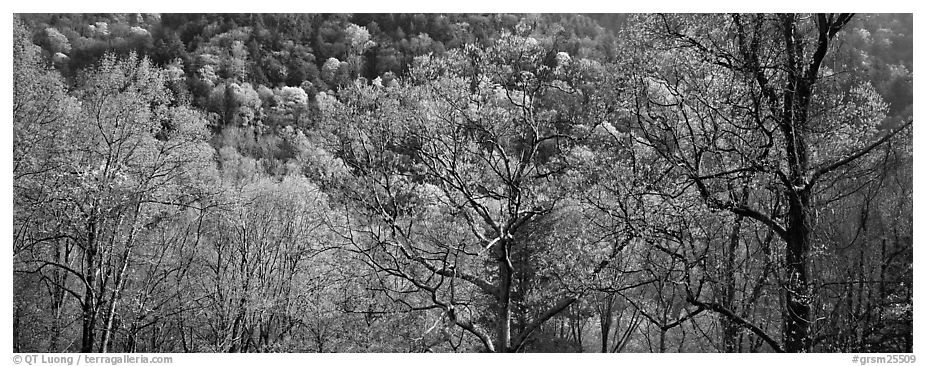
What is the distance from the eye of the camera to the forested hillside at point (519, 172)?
6.12m

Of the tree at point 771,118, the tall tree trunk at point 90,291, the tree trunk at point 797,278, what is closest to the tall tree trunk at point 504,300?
the tree at point 771,118

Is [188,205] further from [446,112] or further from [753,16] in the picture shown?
[753,16]

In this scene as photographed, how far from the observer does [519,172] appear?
26.9 ft

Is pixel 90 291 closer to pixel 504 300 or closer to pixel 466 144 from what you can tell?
pixel 466 144

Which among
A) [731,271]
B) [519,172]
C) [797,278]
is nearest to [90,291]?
[519,172]

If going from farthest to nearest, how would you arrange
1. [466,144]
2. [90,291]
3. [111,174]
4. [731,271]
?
[90,291]
[111,174]
[466,144]
[731,271]

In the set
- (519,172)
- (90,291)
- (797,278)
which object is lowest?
(90,291)

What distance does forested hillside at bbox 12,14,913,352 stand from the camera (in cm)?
612

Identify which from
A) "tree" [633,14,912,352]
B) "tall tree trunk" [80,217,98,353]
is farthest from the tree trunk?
"tall tree trunk" [80,217,98,353]

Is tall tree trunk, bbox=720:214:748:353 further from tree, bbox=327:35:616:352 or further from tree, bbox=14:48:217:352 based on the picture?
tree, bbox=14:48:217:352

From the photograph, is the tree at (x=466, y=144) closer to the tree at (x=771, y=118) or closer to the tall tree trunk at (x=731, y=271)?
the tree at (x=771, y=118)

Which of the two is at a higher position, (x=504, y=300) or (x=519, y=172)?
(x=519, y=172)
